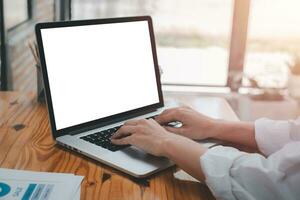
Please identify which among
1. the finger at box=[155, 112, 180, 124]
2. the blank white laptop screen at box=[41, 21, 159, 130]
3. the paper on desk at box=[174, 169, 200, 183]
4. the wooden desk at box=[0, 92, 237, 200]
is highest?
the blank white laptop screen at box=[41, 21, 159, 130]

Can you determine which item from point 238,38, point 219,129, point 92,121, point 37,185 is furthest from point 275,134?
point 238,38

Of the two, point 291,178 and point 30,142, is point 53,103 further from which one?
point 291,178

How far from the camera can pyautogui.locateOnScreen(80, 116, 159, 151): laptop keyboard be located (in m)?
0.97

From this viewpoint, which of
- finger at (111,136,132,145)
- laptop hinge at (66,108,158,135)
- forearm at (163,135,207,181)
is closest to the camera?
forearm at (163,135,207,181)

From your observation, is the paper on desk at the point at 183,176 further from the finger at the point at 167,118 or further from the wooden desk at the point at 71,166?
the finger at the point at 167,118

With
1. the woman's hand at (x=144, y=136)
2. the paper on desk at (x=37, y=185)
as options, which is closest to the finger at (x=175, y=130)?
the woman's hand at (x=144, y=136)

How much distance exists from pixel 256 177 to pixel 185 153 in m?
0.16

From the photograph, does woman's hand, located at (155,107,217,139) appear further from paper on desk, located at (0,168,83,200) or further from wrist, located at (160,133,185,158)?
paper on desk, located at (0,168,83,200)

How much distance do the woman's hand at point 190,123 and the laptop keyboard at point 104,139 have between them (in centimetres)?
14

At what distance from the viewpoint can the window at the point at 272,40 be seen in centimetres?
219

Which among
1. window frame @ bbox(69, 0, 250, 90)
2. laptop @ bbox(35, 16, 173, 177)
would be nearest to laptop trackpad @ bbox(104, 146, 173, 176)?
laptop @ bbox(35, 16, 173, 177)

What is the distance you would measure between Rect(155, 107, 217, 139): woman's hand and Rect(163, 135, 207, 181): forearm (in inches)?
6.8

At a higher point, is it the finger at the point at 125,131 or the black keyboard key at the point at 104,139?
the finger at the point at 125,131

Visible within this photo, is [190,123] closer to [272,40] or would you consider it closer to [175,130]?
[175,130]
